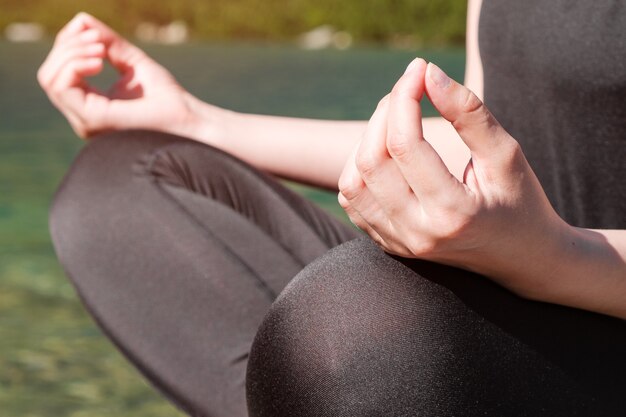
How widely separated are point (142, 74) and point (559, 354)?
2.03ft

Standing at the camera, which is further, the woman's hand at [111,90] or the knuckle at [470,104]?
the woman's hand at [111,90]

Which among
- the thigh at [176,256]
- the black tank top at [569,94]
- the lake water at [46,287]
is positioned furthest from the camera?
the lake water at [46,287]

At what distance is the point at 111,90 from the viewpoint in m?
1.09

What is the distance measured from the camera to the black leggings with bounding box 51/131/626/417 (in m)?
0.61

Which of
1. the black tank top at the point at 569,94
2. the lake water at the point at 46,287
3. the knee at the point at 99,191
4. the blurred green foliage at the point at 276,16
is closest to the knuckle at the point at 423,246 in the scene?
the black tank top at the point at 569,94

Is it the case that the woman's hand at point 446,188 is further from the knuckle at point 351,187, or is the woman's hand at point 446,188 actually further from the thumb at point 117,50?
the thumb at point 117,50

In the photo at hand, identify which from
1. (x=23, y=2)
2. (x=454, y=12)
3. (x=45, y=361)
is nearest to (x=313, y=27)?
(x=454, y=12)

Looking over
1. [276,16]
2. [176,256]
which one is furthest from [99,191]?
[276,16]

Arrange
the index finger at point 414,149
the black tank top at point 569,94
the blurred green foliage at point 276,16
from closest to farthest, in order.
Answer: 1. the index finger at point 414,149
2. the black tank top at point 569,94
3. the blurred green foliage at point 276,16

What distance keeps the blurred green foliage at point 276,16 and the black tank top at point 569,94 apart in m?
24.0

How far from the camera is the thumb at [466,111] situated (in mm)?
538

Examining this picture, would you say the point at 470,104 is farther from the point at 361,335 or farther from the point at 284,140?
the point at 284,140

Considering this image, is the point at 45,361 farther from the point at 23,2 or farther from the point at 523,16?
the point at 23,2

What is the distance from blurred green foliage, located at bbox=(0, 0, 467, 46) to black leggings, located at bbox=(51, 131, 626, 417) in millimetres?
24026
